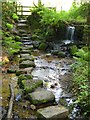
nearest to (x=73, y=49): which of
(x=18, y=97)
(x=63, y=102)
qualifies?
(x=63, y=102)

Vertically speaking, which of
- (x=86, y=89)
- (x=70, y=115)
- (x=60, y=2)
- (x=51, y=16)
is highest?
(x=60, y=2)

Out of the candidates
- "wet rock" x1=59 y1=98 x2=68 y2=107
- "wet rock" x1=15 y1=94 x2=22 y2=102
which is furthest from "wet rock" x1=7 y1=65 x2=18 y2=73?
"wet rock" x1=59 y1=98 x2=68 y2=107

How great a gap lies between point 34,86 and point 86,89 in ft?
4.08

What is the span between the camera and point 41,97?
4.79m

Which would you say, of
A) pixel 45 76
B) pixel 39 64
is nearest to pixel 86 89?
pixel 45 76

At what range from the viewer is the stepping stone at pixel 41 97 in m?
4.67

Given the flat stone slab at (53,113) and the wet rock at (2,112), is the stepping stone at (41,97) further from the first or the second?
the wet rock at (2,112)

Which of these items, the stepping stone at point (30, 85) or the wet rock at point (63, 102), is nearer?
the wet rock at point (63, 102)

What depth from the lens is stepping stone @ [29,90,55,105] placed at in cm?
467

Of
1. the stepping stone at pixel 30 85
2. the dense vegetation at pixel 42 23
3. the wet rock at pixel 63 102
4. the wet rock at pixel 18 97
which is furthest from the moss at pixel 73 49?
the wet rock at pixel 18 97

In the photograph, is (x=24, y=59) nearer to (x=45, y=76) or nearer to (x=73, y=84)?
(x=45, y=76)

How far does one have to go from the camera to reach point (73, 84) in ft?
18.9

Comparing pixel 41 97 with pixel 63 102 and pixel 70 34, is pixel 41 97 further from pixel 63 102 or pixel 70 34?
pixel 70 34

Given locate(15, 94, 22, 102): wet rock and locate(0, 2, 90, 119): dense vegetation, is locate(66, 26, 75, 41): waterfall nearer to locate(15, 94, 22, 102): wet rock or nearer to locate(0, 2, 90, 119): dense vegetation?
locate(0, 2, 90, 119): dense vegetation
